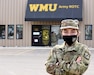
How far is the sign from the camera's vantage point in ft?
114

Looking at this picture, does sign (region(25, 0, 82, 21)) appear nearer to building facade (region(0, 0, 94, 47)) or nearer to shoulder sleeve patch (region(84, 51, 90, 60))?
building facade (region(0, 0, 94, 47))

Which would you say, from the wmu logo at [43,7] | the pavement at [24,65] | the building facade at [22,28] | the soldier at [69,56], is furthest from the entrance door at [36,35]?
the soldier at [69,56]

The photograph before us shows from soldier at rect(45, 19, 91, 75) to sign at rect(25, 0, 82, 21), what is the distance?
3119cm

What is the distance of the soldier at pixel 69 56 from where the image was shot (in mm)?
3080

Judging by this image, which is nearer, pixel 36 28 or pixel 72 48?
pixel 72 48

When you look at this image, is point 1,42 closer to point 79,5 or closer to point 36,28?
point 36,28

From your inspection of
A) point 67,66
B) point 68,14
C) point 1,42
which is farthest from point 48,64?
point 1,42

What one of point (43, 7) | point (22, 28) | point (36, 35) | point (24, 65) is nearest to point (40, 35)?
point (36, 35)

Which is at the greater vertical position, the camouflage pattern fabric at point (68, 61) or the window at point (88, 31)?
the window at point (88, 31)

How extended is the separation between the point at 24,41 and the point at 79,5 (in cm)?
732

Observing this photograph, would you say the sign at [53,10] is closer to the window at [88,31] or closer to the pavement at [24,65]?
the window at [88,31]

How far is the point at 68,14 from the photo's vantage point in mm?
34594

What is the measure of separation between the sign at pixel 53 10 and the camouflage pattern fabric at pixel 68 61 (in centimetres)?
3124

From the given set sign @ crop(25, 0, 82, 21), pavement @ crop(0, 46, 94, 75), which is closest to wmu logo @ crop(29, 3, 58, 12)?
sign @ crop(25, 0, 82, 21)
